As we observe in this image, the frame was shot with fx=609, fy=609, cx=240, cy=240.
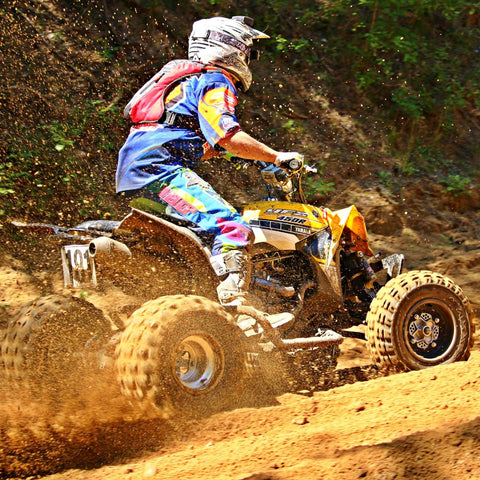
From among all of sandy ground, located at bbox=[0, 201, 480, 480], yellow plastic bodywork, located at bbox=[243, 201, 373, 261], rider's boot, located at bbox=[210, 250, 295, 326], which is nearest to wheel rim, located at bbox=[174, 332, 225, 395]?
sandy ground, located at bbox=[0, 201, 480, 480]

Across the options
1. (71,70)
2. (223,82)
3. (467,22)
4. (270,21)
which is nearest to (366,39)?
(270,21)

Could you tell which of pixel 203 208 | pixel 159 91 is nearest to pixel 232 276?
pixel 203 208

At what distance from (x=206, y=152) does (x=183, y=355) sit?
1.45 meters

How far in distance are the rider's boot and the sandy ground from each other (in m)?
0.66

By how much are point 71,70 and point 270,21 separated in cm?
298

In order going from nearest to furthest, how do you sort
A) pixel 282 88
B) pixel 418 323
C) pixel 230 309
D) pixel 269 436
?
1. pixel 269 436
2. pixel 230 309
3. pixel 418 323
4. pixel 282 88

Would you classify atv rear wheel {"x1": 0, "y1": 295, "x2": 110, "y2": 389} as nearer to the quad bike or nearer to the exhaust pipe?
the quad bike

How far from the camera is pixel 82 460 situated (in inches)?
124

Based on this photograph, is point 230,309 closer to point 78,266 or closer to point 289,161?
point 78,266

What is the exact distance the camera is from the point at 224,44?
430 cm

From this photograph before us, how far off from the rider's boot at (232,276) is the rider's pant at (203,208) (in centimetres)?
6

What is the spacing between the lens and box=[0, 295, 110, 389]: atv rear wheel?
371 centimetres

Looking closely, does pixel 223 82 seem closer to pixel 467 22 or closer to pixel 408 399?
pixel 408 399

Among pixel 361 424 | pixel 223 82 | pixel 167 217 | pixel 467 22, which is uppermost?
pixel 467 22
